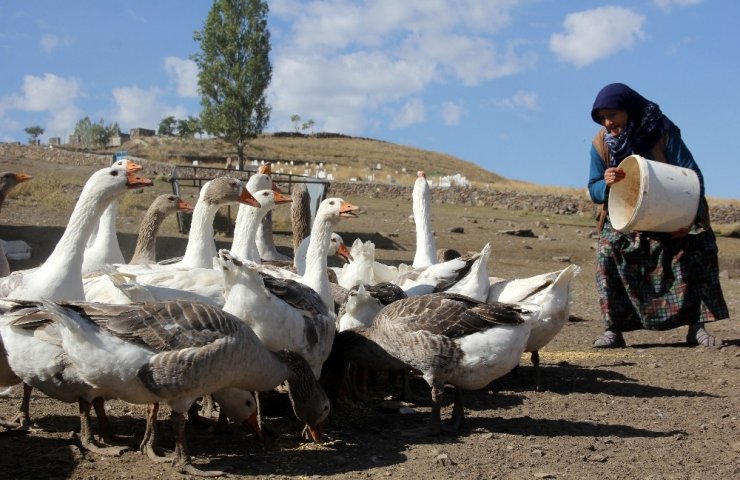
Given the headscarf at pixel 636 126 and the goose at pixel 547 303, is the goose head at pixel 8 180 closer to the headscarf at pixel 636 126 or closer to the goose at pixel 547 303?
the goose at pixel 547 303

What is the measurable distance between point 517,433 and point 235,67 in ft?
129

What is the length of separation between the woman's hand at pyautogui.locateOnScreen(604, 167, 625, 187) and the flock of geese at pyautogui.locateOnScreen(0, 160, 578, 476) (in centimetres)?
127

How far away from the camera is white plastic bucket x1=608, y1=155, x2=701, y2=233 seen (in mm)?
6828

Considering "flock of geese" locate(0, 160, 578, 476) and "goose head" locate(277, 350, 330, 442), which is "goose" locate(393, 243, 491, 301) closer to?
"flock of geese" locate(0, 160, 578, 476)

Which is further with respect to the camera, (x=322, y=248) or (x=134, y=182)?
(x=322, y=248)

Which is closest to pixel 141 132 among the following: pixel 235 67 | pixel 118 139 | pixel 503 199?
pixel 118 139

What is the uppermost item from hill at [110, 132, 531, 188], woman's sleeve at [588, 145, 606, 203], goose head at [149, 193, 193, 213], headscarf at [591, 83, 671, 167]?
hill at [110, 132, 531, 188]

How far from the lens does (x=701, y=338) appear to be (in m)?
7.78

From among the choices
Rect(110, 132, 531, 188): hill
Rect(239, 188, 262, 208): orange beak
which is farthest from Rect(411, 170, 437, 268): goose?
Rect(110, 132, 531, 188): hill

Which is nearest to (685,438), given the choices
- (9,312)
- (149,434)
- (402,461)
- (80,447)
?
(402,461)

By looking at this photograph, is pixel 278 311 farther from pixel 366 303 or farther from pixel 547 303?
pixel 547 303

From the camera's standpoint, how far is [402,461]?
4625 millimetres

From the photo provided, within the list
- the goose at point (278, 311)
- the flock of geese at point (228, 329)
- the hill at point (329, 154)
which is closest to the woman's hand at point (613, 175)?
the flock of geese at point (228, 329)

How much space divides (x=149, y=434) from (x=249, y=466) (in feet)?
2.09
